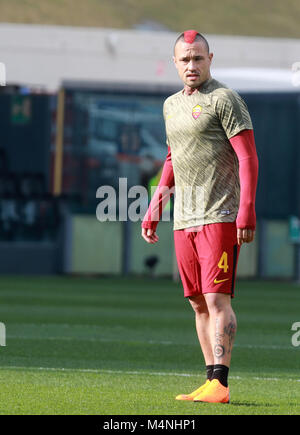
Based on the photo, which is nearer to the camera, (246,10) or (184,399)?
(184,399)

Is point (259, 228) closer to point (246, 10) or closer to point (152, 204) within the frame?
point (152, 204)

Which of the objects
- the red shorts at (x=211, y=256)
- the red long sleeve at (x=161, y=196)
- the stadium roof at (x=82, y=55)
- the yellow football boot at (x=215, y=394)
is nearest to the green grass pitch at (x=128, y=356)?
the yellow football boot at (x=215, y=394)

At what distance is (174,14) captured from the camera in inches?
5561

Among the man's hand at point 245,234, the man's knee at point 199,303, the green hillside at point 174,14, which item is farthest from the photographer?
the green hillside at point 174,14

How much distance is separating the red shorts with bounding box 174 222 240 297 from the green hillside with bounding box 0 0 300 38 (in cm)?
11372

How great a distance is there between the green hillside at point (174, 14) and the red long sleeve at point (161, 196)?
11325 cm

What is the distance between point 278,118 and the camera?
2983 cm

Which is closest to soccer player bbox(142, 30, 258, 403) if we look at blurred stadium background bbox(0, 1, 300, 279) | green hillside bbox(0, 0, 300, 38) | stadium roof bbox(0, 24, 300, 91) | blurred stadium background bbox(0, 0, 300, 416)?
blurred stadium background bbox(0, 0, 300, 416)

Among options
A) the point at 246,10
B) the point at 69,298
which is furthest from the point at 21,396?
the point at 246,10

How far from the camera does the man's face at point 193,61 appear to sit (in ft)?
22.9

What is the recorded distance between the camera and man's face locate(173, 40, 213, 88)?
6.98 meters

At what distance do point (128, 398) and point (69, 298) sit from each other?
11557 mm

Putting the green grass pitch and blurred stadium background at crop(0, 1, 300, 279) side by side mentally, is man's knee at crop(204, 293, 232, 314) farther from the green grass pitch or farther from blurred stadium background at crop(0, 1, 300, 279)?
blurred stadium background at crop(0, 1, 300, 279)

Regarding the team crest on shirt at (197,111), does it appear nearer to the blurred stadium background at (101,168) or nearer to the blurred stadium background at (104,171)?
the blurred stadium background at (104,171)
